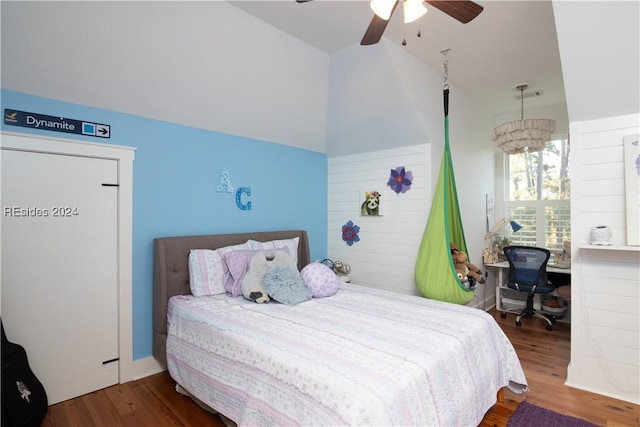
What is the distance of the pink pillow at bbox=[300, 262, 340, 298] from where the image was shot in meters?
2.62

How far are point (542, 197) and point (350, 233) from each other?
2.58 m

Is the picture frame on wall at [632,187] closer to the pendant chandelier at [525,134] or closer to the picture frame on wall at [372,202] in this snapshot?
the pendant chandelier at [525,134]

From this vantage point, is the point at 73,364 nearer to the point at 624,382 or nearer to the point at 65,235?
the point at 65,235

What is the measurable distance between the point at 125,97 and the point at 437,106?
2825 mm

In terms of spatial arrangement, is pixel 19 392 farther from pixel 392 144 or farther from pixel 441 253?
pixel 392 144

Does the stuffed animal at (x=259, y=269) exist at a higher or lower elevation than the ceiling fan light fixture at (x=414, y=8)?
lower

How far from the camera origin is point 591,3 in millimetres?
1879

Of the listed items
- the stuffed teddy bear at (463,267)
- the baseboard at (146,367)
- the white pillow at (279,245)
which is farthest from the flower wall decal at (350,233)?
the baseboard at (146,367)

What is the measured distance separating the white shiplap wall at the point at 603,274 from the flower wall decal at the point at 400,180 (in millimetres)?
1363

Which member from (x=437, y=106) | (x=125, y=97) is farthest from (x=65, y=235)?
(x=437, y=106)

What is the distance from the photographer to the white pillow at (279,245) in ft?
9.96

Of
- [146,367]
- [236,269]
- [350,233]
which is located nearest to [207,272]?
[236,269]

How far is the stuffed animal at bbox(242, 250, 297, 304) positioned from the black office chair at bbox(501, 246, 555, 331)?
2681 mm

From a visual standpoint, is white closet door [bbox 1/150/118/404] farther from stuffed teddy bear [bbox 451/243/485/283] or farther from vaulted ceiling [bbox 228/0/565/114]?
stuffed teddy bear [bbox 451/243/485/283]
